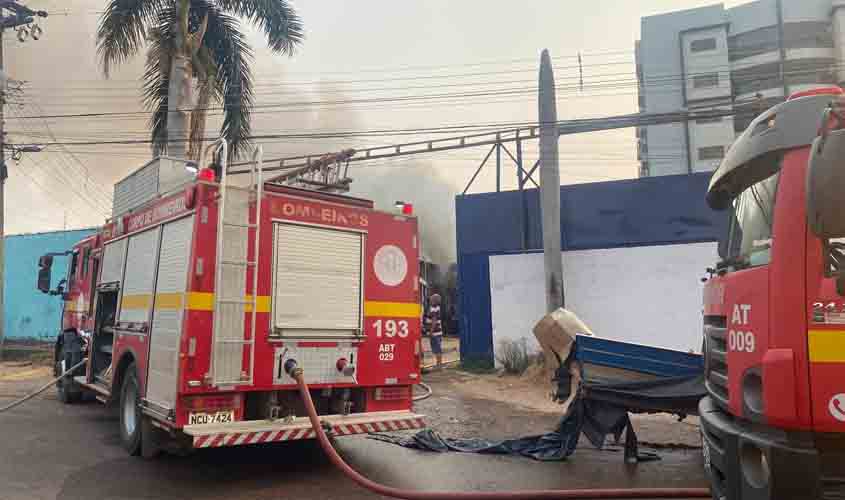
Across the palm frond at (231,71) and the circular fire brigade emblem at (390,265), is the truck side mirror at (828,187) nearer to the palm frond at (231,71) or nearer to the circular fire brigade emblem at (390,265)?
the circular fire brigade emblem at (390,265)

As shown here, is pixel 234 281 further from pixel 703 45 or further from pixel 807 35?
pixel 807 35

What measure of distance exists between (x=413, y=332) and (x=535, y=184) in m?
9.40

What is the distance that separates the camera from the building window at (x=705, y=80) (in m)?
44.0

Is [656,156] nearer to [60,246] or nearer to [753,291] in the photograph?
[60,246]

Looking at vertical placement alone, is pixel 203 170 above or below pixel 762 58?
below

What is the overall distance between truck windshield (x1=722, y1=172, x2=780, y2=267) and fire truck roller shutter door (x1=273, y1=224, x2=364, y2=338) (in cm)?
353

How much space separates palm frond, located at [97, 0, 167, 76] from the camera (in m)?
12.9

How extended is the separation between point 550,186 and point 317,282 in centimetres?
872

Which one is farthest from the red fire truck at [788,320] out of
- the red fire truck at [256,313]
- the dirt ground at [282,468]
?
the red fire truck at [256,313]

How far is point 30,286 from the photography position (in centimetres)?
2395

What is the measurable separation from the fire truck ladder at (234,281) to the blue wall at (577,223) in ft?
32.3

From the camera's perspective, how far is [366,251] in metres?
6.34

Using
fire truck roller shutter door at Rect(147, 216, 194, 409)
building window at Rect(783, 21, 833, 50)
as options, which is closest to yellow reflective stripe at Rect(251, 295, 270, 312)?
fire truck roller shutter door at Rect(147, 216, 194, 409)

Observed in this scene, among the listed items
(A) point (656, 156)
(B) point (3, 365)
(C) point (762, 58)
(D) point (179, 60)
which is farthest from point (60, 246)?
(C) point (762, 58)
